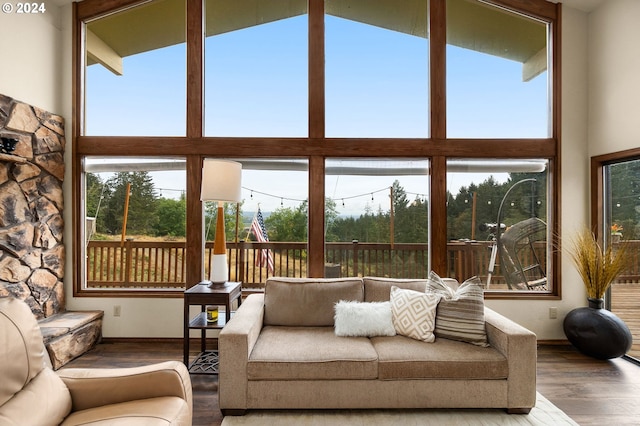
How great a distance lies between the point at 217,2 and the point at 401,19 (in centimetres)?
200

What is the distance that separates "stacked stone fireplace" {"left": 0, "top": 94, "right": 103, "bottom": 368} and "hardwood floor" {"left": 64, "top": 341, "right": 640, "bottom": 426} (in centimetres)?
32

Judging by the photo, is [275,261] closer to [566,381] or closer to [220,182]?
[220,182]

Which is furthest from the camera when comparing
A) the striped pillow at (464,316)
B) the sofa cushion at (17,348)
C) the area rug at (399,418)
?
the striped pillow at (464,316)

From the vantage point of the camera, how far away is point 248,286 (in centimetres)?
390

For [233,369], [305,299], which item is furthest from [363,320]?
[233,369]

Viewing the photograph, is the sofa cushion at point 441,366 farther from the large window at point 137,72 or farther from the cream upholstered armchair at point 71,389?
the large window at point 137,72

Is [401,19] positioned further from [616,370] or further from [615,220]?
[616,370]

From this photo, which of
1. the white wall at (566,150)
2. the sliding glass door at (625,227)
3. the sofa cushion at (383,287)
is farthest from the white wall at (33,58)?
the sliding glass door at (625,227)

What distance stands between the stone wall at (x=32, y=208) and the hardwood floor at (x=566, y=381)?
798 millimetres

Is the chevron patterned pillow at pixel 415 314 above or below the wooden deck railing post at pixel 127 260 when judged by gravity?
below

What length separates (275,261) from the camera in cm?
391

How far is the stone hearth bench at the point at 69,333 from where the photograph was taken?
3.05 metres

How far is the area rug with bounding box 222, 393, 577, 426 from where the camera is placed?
91.4 inches

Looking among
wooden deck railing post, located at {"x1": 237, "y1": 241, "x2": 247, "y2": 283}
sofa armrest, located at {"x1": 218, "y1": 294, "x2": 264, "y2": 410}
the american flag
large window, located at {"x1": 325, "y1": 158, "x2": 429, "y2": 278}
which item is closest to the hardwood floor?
sofa armrest, located at {"x1": 218, "y1": 294, "x2": 264, "y2": 410}
